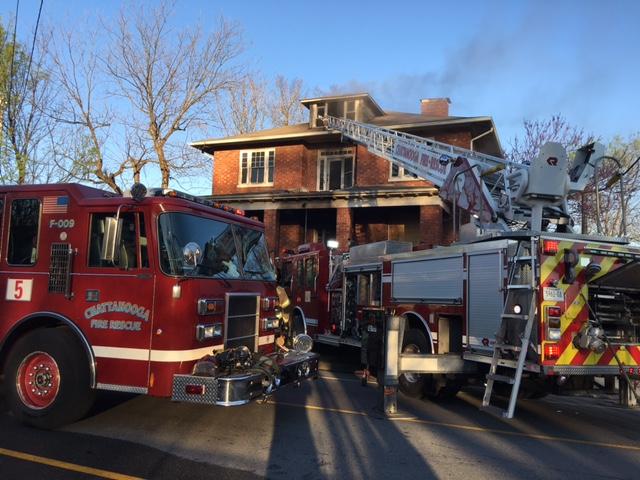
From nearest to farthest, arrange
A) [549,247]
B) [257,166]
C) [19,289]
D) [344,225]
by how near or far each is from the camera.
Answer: [549,247], [19,289], [344,225], [257,166]

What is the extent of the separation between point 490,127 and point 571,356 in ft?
51.7

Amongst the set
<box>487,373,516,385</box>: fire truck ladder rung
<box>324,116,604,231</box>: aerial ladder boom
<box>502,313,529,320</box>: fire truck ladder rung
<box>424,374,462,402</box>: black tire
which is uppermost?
<box>324,116,604,231</box>: aerial ladder boom

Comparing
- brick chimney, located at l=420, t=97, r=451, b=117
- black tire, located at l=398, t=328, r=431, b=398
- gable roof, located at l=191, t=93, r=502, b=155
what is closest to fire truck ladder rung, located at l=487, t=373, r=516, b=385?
black tire, located at l=398, t=328, r=431, b=398

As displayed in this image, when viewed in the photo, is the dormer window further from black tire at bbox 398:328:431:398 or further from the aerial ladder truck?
black tire at bbox 398:328:431:398

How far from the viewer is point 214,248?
19.8 ft

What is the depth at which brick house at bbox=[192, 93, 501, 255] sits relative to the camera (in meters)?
19.8

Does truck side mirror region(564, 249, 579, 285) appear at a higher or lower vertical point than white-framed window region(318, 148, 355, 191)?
lower

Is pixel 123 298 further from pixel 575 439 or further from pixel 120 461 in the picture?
pixel 575 439

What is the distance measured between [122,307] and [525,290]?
426 cm

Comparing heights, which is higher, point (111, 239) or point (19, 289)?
point (111, 239)

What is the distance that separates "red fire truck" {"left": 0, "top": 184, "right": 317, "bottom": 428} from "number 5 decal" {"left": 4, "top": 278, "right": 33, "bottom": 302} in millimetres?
11

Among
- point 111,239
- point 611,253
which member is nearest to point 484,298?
point 611,253

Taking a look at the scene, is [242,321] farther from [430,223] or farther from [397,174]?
[397,174]

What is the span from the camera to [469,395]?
8367 mm
